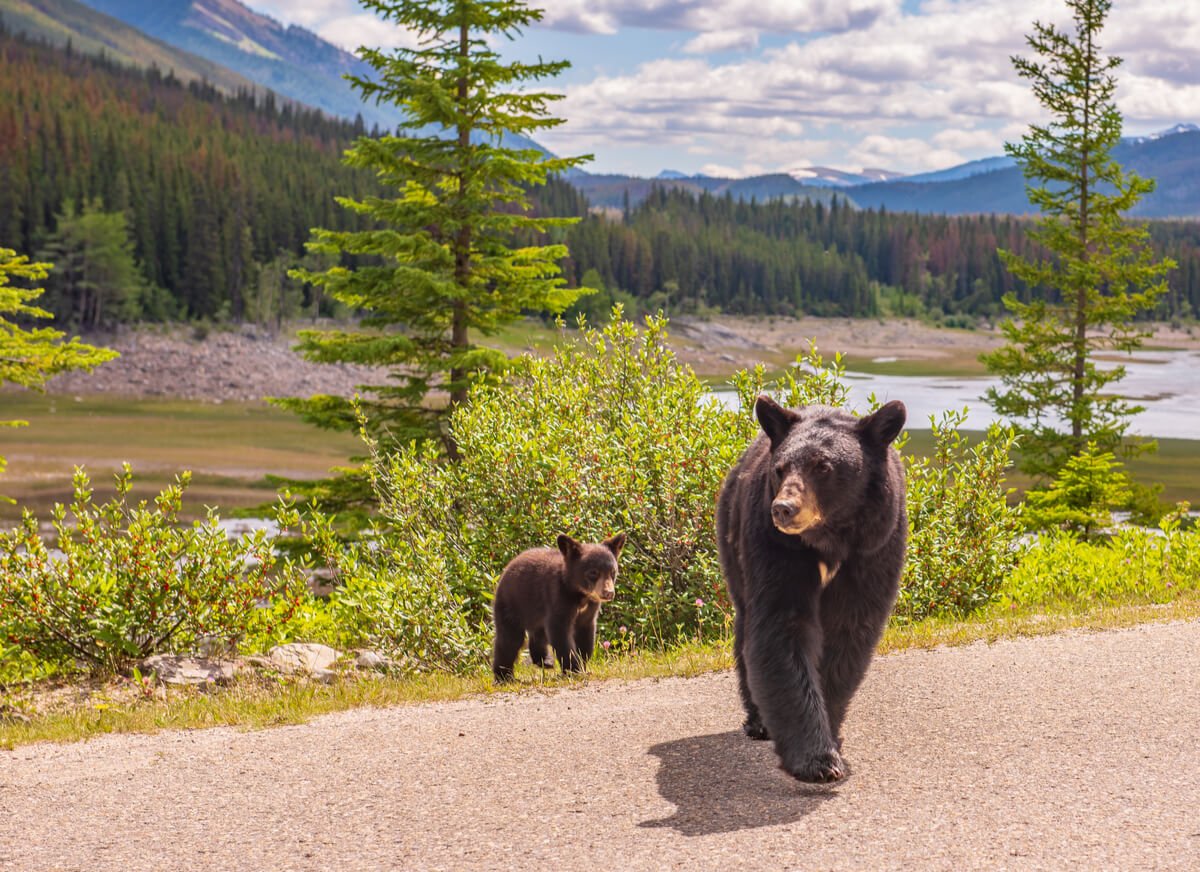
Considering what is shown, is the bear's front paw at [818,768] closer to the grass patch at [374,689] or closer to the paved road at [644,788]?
the paved road at [644,788]

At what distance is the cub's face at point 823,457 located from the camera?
5.27m

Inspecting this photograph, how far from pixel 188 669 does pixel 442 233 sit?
11.4m

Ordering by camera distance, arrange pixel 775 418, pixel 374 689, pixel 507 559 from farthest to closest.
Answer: pixel 507 559 → pixel 374 689 → pixel 775 418

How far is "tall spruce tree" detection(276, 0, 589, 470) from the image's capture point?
19500 millimetres

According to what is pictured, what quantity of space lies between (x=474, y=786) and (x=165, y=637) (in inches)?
211

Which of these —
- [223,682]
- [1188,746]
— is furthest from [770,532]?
[223,682]

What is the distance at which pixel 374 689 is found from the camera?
27.8 feet

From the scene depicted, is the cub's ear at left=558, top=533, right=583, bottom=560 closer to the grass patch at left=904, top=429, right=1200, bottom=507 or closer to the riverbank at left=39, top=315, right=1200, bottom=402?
the grass patch at left=904, top=429, right=1200, bottom=507

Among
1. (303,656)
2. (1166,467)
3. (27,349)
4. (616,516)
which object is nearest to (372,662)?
(303,656)

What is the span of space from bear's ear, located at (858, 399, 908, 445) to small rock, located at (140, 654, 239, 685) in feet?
21.8

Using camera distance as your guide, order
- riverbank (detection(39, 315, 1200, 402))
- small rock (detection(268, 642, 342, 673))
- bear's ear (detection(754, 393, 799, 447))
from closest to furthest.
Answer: bear's ear (detection(754, 393, 799, 447)), small rock (detection(268, 642, 342, 673)), riverbank (detection(39, 315, 1200, 402))

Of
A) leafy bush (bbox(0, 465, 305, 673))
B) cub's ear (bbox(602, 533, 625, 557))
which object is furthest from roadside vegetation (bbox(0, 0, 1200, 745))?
cub's ear (bbox(602, 533, 625, 557))

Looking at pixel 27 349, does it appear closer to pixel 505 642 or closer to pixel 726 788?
pixel 505 642

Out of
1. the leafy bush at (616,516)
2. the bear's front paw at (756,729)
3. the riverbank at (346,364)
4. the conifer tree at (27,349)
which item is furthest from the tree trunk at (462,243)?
the riverbank at (346,364)
